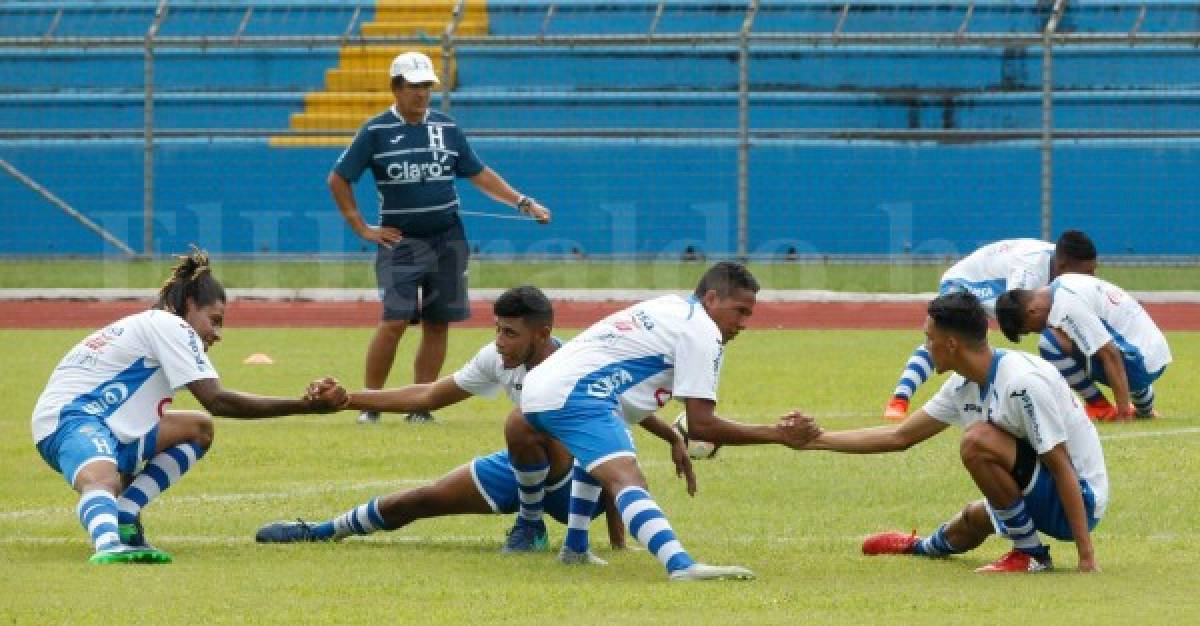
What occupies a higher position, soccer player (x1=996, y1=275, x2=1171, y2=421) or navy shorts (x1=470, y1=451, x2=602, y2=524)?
soccer player (x1=996, y1=275, x2=1171, y2=421)

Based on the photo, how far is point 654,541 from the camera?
7.89 meters

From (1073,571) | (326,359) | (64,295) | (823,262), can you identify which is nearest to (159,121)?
(64,295)

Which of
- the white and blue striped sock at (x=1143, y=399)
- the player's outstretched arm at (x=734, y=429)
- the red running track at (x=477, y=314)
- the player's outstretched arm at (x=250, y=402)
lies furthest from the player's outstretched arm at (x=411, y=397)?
the red running track at (x=477, y=314)

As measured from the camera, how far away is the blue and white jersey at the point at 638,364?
8.34 meters

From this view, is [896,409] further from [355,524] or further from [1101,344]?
[355,524]

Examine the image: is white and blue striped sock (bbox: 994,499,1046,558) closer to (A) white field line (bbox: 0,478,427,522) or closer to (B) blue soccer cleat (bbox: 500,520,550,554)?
(B) blue soccer cleat (bbox: 500,520,550,554)

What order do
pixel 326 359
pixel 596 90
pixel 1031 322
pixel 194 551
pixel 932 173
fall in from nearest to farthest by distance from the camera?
pixel 194 551 → pixel 1031 322 → pixel 326 359 → pixel 932 173 → pixel 596 90

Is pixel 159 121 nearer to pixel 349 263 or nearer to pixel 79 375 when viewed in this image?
pixel 349 263

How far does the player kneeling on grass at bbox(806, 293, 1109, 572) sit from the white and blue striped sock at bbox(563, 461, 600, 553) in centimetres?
142

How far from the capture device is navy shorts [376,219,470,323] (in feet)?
46.7

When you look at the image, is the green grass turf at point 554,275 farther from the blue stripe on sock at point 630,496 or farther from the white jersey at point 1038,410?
the blue stripe on sock at point 630,496

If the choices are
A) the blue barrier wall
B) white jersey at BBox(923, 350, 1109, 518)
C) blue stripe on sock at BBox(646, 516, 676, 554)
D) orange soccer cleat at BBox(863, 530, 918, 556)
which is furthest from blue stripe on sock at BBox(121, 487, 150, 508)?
the blue barrier wall

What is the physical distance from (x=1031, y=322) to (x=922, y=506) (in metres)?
3.00

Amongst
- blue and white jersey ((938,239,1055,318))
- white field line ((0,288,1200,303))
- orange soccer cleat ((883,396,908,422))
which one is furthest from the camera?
white field line ((0,288,1200,303))
